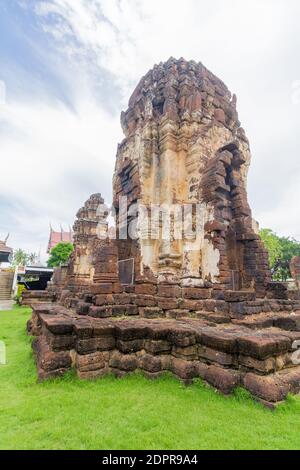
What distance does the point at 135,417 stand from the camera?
261 cm

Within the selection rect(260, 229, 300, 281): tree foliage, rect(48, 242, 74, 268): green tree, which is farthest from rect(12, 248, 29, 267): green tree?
rect(260, 229, 300, 281): tree foliage

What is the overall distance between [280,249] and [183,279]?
27927 mm

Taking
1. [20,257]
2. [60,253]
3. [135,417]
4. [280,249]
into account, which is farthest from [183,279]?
[20,257]

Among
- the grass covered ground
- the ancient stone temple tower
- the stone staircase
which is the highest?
the ancient stone temple tower

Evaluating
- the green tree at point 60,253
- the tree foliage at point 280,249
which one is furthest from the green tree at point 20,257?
the tree foliage at point 280,249

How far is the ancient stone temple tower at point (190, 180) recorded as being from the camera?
565 cm

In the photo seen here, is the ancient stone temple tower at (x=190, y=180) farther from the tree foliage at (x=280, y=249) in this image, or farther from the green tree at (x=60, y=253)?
the green tree at (x=60, y=253)

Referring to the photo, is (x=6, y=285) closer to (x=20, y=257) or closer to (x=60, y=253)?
(x=60, y=253)

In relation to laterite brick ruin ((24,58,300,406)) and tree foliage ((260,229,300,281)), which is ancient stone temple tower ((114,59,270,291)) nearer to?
laterite brick ruin ((24,58,300,406))

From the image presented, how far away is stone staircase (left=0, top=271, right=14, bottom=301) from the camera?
2433 cm

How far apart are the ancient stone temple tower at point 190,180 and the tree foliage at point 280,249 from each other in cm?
2159

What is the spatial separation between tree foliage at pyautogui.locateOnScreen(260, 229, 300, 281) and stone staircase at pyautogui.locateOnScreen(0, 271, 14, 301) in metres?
25.3

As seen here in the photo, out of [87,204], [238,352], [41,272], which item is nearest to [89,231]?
[87,204]
